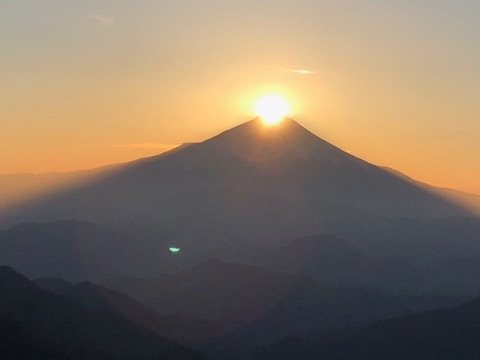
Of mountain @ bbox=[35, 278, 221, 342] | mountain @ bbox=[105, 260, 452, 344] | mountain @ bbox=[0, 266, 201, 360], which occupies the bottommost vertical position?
mountain @ bbox=[0, 266, 201, 360]

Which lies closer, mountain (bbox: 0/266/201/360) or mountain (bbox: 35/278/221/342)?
mountain (bbox: 0/266/201/360)

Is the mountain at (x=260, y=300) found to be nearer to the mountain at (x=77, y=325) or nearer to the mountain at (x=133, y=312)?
the mountain at (x=133, y=312)

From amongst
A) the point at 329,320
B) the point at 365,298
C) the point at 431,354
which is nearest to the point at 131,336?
the point at 431,354

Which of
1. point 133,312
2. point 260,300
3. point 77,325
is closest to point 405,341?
point 133,312

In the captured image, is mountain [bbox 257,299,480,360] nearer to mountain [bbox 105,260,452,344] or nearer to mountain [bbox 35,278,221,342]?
mountain [bbox 35,278,221,342]

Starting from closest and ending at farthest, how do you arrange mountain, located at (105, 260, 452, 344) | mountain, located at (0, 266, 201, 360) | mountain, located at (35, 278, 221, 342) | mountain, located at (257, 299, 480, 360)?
mountain, located at (0, 266, 201, 360)
mountain, located at (257, 299, 480, 360)
mountain, located at (35, 278, 221, 342)
mountain, located at (105, 260, 452, 344)

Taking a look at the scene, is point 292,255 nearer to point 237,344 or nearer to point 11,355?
point 237,344

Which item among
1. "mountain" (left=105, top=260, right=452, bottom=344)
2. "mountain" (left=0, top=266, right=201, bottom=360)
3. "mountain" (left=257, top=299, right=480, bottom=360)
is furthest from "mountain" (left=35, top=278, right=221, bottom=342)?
"mountain" (left=105, top=260, right=452, bottom=344)

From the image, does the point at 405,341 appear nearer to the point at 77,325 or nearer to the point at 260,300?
the point at 77,325
